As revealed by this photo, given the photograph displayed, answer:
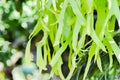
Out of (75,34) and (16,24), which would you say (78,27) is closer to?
(75,34)

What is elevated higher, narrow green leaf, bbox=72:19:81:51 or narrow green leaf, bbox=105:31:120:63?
narrow green leaf, bbox=72:19:81:51

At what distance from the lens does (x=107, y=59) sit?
2.73ft

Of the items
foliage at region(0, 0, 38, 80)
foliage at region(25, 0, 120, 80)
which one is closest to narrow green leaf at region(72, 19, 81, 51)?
foliage at region(25, 0, 120, 80)

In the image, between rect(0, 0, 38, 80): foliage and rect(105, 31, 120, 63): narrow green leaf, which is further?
rect(0, 0, 38, 80): foliage

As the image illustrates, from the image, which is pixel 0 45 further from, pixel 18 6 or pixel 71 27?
pixel 71 27

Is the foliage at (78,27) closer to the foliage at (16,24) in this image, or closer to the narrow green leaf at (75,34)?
the narrow green leaf at (75,34)

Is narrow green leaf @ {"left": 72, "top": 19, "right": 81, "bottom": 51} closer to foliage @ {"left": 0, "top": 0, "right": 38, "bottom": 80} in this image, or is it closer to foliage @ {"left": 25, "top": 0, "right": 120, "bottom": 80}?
foliage @ {"left": 25, "top": 0, "right": 120, "bottom": 80}

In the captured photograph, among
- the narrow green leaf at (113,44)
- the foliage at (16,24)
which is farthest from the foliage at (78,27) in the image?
the foliage at (16,24)

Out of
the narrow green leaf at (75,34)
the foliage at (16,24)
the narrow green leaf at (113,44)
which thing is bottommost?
the foliage at (16,24)

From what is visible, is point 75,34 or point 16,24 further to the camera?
point 16,24

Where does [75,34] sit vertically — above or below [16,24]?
above

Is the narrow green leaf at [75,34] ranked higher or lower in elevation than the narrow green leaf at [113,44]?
higher

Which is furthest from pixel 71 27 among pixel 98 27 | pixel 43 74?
pixel 43 74

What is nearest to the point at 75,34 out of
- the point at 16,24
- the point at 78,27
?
the point at 78,27
